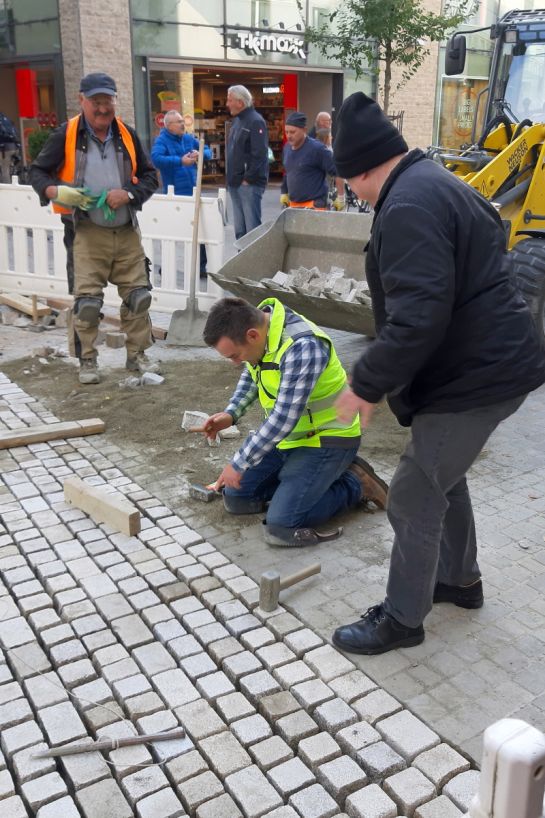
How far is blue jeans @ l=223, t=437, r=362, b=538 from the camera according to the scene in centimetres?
400

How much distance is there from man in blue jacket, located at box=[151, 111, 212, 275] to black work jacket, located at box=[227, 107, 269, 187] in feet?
1.65

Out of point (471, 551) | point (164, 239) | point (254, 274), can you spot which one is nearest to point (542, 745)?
point (471, 551)

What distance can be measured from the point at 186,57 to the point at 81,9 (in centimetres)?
296

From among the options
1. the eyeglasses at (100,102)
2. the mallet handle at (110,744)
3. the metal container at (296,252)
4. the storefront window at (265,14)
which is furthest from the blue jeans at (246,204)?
the storefront window at (265,14)

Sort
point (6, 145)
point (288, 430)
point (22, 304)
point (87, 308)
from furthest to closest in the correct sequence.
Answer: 1. point (6, 145)
2. point (22, 304)
3. point (87, 308)
4. point (288, 430)

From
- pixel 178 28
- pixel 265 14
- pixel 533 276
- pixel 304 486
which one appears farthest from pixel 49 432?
pixel 265 14

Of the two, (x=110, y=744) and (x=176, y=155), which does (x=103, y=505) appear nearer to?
(x=110, y=744)

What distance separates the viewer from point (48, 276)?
9.10 metres

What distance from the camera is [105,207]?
245 inches

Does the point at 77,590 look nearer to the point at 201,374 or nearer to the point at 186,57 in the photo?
the point at 201,374

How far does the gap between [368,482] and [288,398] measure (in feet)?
2.74

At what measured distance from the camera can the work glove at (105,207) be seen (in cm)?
617

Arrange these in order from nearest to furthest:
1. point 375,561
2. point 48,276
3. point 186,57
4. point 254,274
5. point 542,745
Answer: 1. point 542,745
2. point 375,561
3. point 254,274
4. point 48,276
5. point 186,57

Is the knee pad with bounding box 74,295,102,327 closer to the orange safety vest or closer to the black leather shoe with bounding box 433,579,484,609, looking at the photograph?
the orange safety vest
